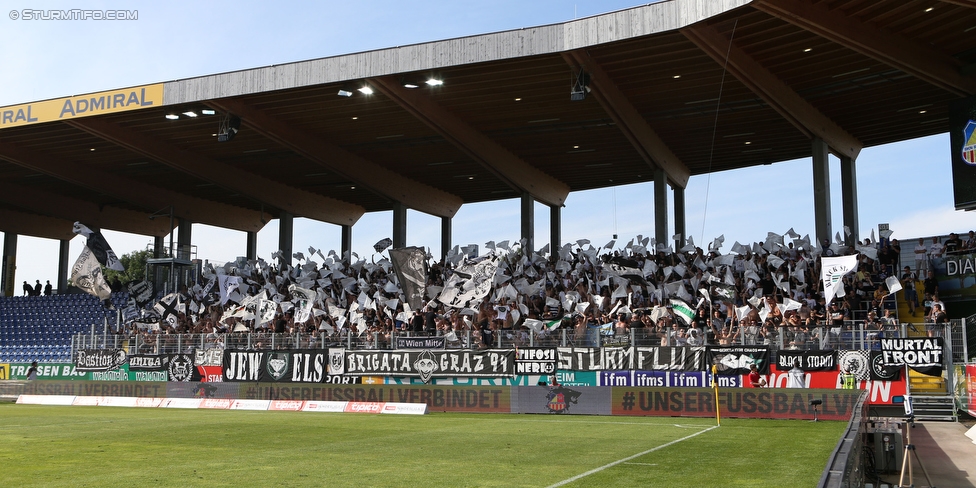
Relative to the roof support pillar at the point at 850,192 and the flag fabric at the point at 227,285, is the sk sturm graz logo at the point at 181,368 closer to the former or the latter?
the flag fabric at the point at 227,285

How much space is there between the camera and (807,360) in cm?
2436

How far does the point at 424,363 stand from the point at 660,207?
1450 centimetres

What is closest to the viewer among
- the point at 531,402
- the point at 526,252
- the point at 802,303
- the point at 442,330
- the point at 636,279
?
the point at 531,402

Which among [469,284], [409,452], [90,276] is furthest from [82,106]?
[409,452]

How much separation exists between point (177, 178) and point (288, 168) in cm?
675

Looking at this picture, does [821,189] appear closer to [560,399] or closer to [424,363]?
[560,399]

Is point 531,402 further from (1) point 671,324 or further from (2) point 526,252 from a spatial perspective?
(2) point 526,252

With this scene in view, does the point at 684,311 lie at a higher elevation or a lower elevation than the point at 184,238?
lower

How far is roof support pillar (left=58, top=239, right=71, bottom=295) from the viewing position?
57219 millimetres

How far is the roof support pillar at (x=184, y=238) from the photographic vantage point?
4950cm

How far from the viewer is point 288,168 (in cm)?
4428

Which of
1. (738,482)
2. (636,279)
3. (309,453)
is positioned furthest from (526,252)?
(738,482)

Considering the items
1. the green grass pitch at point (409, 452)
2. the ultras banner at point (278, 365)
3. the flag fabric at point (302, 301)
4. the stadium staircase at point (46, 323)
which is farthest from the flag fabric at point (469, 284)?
the stadium staircase at point (46, 323)

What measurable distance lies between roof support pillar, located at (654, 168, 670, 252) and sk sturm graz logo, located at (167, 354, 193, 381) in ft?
63.7
